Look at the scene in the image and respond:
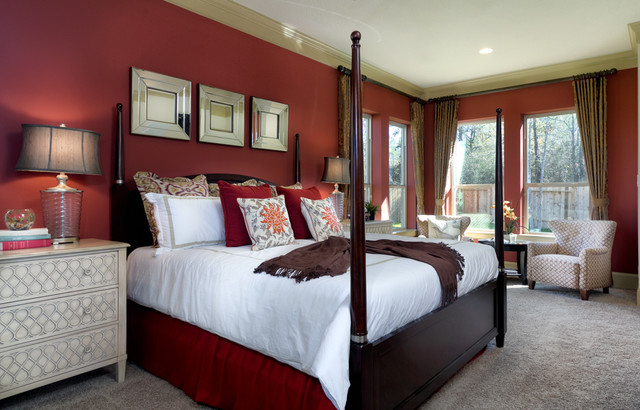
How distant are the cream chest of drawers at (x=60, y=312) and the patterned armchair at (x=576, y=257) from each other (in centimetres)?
427

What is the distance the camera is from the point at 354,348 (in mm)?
1488

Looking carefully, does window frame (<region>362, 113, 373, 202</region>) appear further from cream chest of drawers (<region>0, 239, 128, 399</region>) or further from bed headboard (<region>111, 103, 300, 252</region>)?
cream chest of drawers (<region>0, 239, 128, 399</region>)

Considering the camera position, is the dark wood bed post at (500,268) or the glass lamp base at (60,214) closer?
the glass lamp base at (60,214)

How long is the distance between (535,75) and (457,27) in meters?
2.07

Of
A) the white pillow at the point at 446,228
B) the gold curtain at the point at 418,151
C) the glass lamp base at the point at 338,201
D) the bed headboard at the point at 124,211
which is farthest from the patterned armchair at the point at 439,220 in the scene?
the bed headboard at the point at 124,211

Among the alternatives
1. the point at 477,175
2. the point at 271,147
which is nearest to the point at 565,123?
the point at 477,175

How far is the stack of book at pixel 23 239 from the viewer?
6.55 feet

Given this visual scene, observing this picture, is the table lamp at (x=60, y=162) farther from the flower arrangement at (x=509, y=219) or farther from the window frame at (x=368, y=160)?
the flower arrangement at (x=509, y=219)

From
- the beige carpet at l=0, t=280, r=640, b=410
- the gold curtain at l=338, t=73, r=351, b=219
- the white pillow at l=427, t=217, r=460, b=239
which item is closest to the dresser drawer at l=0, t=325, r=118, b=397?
the beige carpet at l=0, t=280, r=640, b=410

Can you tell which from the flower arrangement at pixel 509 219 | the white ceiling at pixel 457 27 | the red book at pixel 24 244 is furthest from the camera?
the flower arrangement at pixel 509 219

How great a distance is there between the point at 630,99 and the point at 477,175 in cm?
201

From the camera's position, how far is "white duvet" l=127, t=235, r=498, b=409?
1.49 meters

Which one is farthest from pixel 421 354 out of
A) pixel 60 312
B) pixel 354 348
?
pixel 60 312

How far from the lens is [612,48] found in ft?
14.7
